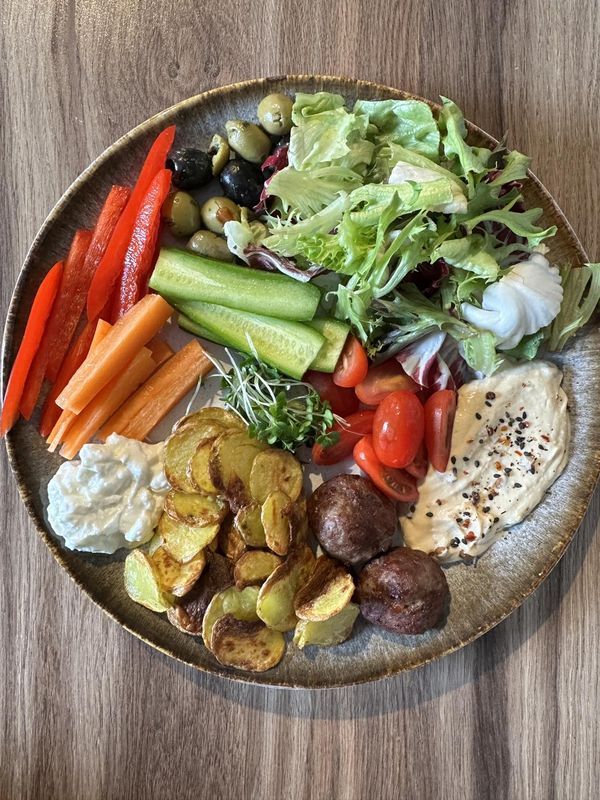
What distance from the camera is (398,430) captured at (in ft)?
6.65

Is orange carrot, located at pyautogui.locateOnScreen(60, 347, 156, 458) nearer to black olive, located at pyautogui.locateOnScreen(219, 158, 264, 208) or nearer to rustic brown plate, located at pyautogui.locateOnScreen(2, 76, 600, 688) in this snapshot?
rustic brown plate, located at pyautogui.locateOnScreen(2, 76, 600, 688)

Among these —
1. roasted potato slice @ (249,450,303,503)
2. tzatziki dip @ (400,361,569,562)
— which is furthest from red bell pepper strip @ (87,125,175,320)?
tzatziki dip @ (400,361,569,562)

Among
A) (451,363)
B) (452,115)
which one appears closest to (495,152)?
(452,115)

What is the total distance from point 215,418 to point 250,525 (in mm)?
384

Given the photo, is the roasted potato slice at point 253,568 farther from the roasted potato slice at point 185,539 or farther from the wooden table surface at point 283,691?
the wooden table surface at point 283,691

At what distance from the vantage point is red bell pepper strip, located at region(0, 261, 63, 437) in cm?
207

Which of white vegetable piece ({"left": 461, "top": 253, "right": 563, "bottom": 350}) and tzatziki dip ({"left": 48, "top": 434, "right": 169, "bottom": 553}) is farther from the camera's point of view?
tzatziki dip ({"left": 48, "top": 434, "right": 169, "bottom": 553})

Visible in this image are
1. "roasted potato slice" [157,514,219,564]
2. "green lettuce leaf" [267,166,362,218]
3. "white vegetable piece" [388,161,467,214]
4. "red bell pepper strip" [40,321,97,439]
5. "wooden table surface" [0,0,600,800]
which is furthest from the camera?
"wooden table surface" [0,0,600,800]

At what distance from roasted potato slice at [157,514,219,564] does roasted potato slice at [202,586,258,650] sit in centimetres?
17

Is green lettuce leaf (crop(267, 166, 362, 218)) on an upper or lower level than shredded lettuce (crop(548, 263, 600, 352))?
upper

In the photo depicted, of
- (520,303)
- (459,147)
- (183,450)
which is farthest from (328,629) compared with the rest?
(459,147)

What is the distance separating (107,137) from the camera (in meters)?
2.30

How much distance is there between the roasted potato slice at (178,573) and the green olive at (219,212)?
43.5 inches

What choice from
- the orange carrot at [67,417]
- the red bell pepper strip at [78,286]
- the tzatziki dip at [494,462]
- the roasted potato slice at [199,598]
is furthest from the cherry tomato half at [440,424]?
the red bell pepper strip at [78,286]
